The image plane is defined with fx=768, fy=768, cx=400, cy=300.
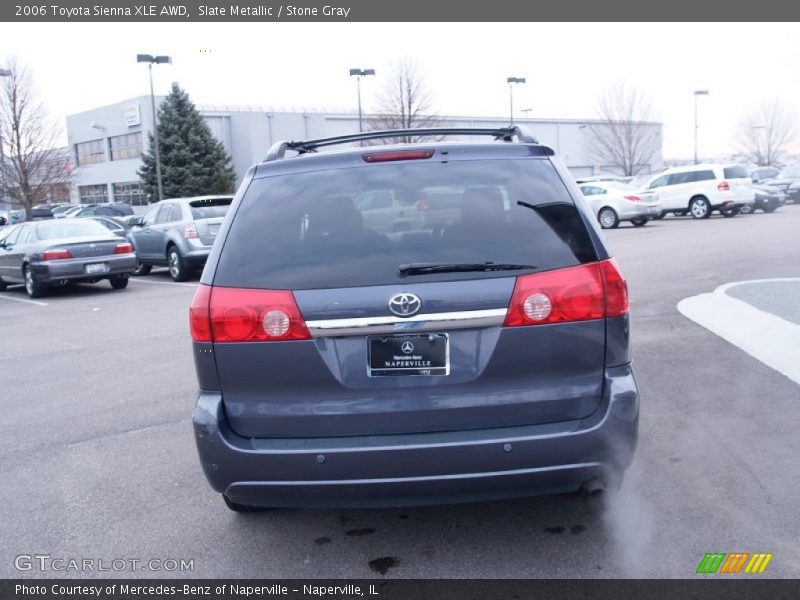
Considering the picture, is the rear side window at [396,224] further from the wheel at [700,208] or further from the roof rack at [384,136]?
the wheel at [700,208]

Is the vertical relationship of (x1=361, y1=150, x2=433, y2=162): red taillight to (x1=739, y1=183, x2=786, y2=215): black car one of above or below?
above

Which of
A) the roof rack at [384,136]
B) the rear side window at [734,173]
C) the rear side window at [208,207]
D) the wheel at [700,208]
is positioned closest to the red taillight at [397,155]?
the roof rack at [384,136]

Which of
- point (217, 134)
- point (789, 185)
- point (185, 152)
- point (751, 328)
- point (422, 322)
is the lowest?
point (751, 328)

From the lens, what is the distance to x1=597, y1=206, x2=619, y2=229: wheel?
26234 mm

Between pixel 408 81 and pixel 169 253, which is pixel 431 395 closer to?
pixel 169 253

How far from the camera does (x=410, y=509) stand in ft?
13.6

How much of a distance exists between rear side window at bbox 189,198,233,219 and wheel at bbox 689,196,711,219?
18.8 metres

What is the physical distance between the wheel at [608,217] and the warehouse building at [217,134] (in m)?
21.3

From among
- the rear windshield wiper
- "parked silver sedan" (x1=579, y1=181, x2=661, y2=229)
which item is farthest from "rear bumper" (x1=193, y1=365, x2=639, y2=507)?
"parked silver sedan" (x1=579, y1=181, x2=661, y2=229)

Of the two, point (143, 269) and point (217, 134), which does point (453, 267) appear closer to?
point (143, 269)

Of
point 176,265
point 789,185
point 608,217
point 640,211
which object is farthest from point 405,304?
point 789,185

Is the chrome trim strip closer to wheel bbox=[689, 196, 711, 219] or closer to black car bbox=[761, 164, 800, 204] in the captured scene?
wheel bbox=[689, 196, 711, 219]

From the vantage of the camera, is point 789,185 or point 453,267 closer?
point 453,267

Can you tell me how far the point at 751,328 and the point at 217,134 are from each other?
164 ft
